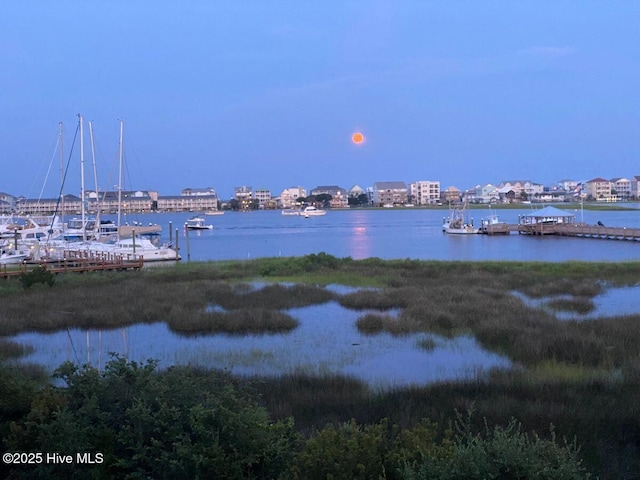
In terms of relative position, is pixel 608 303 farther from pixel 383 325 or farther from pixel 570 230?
pixel 570 230

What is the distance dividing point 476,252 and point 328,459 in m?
53.5

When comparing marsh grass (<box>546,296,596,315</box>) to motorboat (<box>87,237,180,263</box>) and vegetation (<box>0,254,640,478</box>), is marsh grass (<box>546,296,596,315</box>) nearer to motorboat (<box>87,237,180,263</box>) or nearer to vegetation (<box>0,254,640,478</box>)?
vegetation (<box>0,254,640,478</box>)

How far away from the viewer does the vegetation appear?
567cm

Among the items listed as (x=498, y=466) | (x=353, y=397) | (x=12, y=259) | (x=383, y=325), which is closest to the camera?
(x=498, y=466)

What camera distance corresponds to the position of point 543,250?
57.6 metres

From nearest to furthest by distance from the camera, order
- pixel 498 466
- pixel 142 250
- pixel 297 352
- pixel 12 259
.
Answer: pixel 498 466 → pixel 297 352 → pixel 12 259 → pixel 142 250

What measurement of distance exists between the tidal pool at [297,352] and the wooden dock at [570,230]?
176ft

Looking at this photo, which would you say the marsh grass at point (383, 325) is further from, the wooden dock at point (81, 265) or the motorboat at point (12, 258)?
the motorboat at point (12, 258)

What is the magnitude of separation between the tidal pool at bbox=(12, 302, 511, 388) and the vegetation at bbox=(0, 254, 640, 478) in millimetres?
644

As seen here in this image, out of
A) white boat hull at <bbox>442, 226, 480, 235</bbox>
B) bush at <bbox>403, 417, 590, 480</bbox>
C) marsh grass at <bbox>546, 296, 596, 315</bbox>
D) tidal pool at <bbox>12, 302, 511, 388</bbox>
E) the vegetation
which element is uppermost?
bush at <bbox>403, 417, 590, 480</bbox>

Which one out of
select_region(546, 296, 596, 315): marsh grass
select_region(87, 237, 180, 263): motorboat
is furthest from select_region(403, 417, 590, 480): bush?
select_region(87, 237, 180, 263): motorboat

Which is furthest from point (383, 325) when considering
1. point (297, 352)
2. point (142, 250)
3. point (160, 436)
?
point (142, 250)

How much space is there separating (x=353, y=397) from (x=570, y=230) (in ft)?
226

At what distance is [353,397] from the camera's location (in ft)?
37.1
